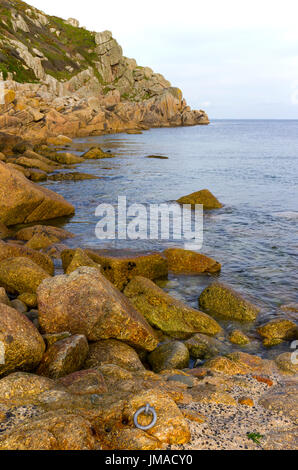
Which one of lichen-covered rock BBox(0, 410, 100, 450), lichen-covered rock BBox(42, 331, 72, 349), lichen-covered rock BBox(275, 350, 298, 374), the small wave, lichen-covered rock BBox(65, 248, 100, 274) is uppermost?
lichen-covered rock BBox(0, 410, 100, 450)

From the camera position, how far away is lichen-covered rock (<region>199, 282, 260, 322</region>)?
880 cm

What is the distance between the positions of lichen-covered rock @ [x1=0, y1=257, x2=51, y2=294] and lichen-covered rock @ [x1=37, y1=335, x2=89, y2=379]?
3.29 metres

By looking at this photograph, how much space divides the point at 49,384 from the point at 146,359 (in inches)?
114

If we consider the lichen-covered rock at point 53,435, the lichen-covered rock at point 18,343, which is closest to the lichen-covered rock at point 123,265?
the lichen-covered rock at point 18,343

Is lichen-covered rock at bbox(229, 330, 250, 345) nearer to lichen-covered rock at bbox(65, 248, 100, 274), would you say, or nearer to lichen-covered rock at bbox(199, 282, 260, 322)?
lichen-covered rock at bbox(199, 282, 260, 322)

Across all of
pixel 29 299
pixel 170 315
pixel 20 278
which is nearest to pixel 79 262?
pixel 20 278

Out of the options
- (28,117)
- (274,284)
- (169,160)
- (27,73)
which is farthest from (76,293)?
(27,73)

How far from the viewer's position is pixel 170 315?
8.23 meters

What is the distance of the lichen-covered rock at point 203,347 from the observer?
7.15 meters

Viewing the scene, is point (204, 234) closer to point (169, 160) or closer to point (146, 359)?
point (146, 359)

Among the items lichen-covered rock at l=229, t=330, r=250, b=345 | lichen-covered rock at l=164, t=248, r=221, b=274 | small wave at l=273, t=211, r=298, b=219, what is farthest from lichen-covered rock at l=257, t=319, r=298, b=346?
small wave at l=273, t=211, r=298, b=219

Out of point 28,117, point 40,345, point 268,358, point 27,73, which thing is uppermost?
point 27,73

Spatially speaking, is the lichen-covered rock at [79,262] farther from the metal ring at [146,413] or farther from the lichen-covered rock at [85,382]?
the metal ring at [146,413]
